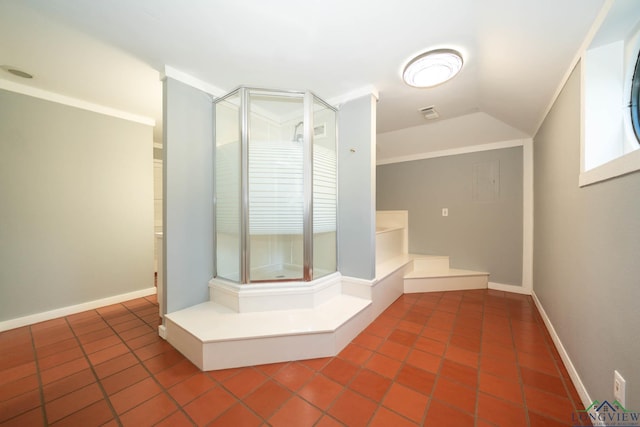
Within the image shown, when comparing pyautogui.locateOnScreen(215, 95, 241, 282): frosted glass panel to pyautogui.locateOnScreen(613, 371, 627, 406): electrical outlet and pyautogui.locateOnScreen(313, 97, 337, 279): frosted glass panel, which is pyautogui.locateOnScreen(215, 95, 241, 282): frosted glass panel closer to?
pyautogui.locateOnScreen(313, 97, 337, 279): frosted glass panel

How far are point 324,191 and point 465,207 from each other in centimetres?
247

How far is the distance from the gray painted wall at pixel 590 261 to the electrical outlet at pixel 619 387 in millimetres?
29

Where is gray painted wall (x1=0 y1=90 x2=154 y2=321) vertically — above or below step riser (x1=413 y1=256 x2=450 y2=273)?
above

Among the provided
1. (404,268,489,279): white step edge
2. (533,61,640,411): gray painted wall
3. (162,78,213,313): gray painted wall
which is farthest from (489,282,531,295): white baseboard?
(162,78,213,313): gray painted wall

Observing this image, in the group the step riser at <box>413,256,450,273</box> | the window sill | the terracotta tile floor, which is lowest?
the terracotta tile floor

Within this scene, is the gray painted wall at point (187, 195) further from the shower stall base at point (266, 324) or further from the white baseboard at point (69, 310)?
the white baseboard at point (69, 310)

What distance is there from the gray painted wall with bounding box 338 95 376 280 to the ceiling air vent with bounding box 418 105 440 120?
0.75 metres

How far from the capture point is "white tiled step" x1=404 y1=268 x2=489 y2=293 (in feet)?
9.55

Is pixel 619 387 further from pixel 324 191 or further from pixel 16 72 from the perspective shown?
pixel 16 72

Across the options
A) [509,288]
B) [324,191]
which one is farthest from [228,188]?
[509,288]

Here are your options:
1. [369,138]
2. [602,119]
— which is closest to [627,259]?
[602,119]

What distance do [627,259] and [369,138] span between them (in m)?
1.72

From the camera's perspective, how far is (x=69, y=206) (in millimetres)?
2293

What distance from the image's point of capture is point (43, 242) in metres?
2.15
